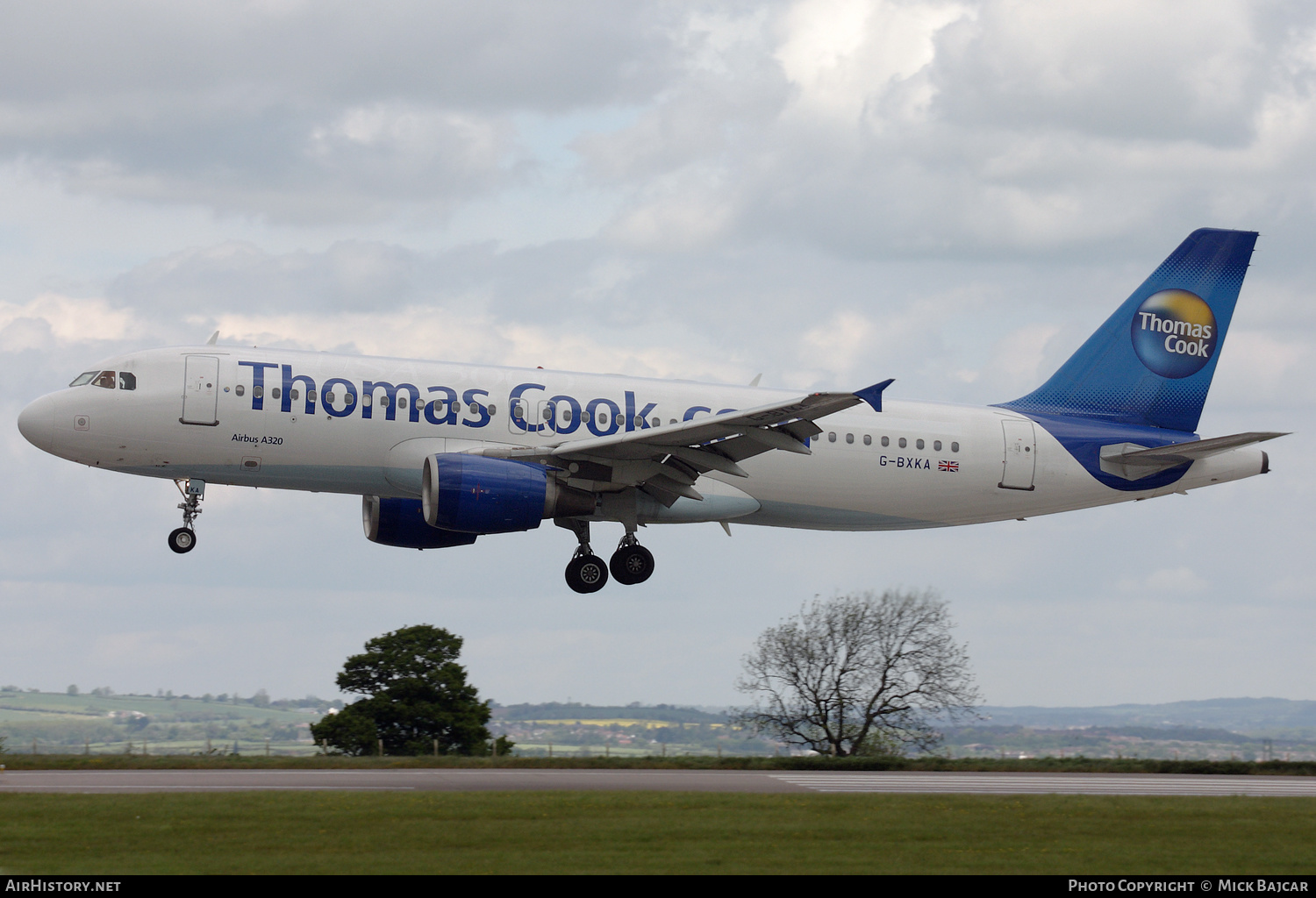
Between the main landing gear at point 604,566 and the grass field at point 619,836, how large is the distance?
35.3ft

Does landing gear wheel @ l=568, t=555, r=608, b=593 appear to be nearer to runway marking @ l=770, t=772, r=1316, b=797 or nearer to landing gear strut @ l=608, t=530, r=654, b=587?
landing gear strut @ l=608, t=530, r=654, b=587

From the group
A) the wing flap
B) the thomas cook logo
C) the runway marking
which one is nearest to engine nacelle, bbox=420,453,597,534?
the wing flap

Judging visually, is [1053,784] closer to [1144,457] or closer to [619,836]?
[1144,457]

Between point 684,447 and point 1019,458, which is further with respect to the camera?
point 1019,458

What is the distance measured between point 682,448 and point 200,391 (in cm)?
1024

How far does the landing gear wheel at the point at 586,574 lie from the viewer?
3416cm

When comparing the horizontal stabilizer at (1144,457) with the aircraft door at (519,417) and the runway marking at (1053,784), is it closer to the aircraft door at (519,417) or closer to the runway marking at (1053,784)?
the runway marking at (1053,784)

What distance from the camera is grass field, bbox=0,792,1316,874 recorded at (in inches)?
672

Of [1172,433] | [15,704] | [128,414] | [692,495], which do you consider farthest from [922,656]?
[15,704]

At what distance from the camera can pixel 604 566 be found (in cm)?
3444

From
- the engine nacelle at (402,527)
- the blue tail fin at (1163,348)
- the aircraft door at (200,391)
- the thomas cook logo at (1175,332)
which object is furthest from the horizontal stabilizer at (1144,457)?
the aircraft door at (200,391)

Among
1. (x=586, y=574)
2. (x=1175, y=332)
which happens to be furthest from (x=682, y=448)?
(x=1175, y=332)

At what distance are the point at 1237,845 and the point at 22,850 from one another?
51.7 feet
